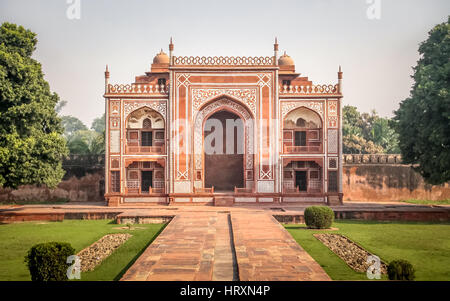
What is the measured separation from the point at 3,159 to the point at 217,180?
12659 millimetres

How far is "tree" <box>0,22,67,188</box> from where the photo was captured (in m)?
15.9

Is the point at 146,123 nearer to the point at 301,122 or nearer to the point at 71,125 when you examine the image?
the point at 301,122

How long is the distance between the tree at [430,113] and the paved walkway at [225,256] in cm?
745

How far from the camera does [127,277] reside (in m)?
7.45

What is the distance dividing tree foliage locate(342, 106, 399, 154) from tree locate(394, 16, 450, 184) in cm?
1469

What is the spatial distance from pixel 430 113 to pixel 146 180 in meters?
14.0

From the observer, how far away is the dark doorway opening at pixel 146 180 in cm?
2233

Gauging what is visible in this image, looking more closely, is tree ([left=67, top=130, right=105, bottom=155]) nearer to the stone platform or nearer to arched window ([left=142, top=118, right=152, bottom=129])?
arched window ([left=142, top=118, right=152, bottom=129])

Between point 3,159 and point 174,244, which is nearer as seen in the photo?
point 174,244

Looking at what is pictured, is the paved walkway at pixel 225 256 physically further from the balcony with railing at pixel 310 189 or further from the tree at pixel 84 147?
the tree at pixel 84 147

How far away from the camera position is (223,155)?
25578 millimetres

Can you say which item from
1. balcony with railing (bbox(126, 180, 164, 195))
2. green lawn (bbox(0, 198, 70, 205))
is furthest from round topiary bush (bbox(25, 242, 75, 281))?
green lawn (bbox(0, 198, 70, 205))
